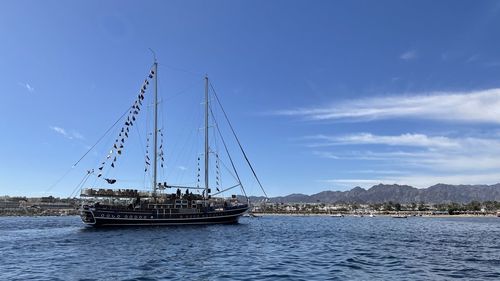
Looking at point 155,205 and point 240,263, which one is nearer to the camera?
point 240,263

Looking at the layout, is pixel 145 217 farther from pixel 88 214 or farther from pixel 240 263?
pixel 240 263

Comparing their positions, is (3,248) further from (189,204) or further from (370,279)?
(189,204)

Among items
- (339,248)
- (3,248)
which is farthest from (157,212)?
(339,248)

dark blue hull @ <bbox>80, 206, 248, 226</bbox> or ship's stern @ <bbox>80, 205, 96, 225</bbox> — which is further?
dark blue hull @ <bbox>80, 206, 248, 226</bbox>

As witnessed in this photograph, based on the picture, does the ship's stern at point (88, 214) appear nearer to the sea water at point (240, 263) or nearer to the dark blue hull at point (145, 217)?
the dark blue hull at point (145, 217)

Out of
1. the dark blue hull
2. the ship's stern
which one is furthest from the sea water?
the dark blue hull

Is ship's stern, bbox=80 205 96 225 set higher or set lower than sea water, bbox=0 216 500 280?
higher

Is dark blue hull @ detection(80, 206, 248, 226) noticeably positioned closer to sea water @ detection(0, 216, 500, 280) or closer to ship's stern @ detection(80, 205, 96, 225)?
ship's stern @ detection(80, 205, 96, 225)

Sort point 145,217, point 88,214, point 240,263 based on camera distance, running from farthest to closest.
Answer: point 145,217, point 88,214, point 240,263

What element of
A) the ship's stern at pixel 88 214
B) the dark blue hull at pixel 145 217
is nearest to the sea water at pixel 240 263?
the ship's stern at pixel 88 214

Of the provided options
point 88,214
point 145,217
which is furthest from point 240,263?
point 88,214

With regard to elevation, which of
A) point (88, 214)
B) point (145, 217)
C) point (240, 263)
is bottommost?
point (240, 263)

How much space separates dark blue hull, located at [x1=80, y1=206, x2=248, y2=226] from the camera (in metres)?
92.0

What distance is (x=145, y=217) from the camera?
317 ft
